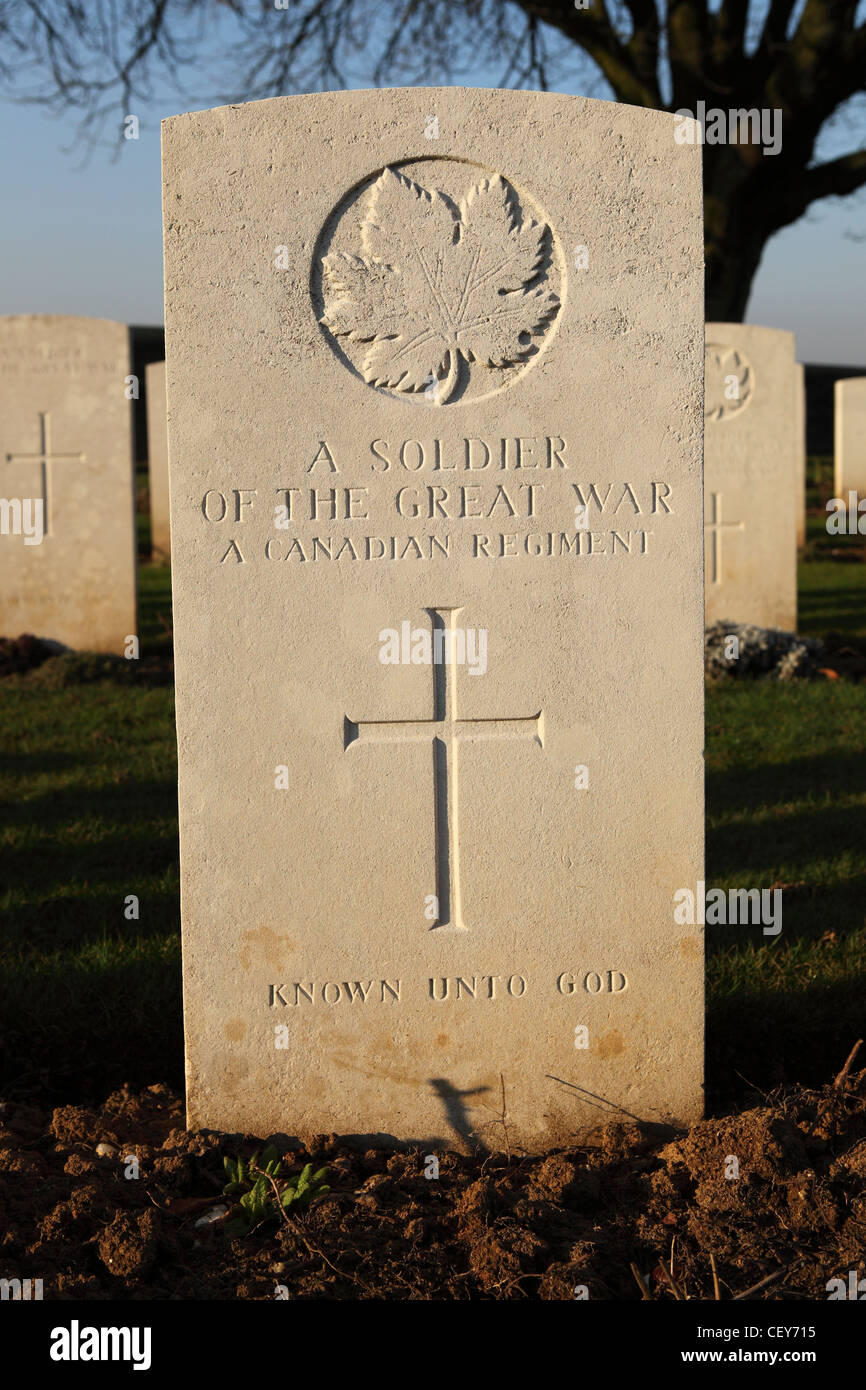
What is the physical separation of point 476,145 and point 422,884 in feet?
5.40

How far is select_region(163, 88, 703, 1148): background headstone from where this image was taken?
109 inches

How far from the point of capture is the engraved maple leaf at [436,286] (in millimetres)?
2785

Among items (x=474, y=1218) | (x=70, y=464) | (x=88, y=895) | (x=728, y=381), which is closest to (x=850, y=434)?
(x=728, y=381)

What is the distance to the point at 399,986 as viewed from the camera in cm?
292

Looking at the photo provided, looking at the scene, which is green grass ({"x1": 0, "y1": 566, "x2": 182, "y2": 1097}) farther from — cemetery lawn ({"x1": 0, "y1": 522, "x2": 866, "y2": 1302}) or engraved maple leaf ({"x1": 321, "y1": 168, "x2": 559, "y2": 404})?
engraved maple leaf ({"x1": 321, "y1": 168, "x2": 559, "y2": 404})

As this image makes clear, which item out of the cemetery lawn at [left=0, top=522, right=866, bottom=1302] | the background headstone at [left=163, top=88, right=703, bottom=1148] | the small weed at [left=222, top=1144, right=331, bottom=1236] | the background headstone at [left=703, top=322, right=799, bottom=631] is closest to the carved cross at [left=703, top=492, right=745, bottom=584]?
the background headstone at [left=703, top=322, right=799, bottom=631]

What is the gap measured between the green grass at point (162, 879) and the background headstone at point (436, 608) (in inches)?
22.3

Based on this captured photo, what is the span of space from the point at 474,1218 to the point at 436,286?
1.98 meters

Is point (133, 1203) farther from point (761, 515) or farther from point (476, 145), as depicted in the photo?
point (761, 515)

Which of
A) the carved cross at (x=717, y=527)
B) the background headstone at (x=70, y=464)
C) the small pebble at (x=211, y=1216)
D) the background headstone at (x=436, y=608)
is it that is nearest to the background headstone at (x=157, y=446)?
the background headstone at (x=70, y=464)

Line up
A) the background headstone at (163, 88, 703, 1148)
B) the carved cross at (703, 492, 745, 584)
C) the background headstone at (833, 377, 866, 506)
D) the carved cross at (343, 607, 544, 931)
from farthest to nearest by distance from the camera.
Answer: the background headstone at (833, 377, 866, 506), the carved cross at (703, 492, 745, 584), the carved cross at (343, 607, 544, 931), the background headstone at (163, 88, 703, 1148)

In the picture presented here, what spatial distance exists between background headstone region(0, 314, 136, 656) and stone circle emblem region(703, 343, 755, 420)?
401 centimetres

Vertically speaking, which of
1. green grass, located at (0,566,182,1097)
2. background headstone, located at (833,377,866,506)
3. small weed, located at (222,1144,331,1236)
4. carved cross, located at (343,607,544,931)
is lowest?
small weed, located at (222,1144,331,1236)

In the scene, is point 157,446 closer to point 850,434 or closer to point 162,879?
point 162,879
